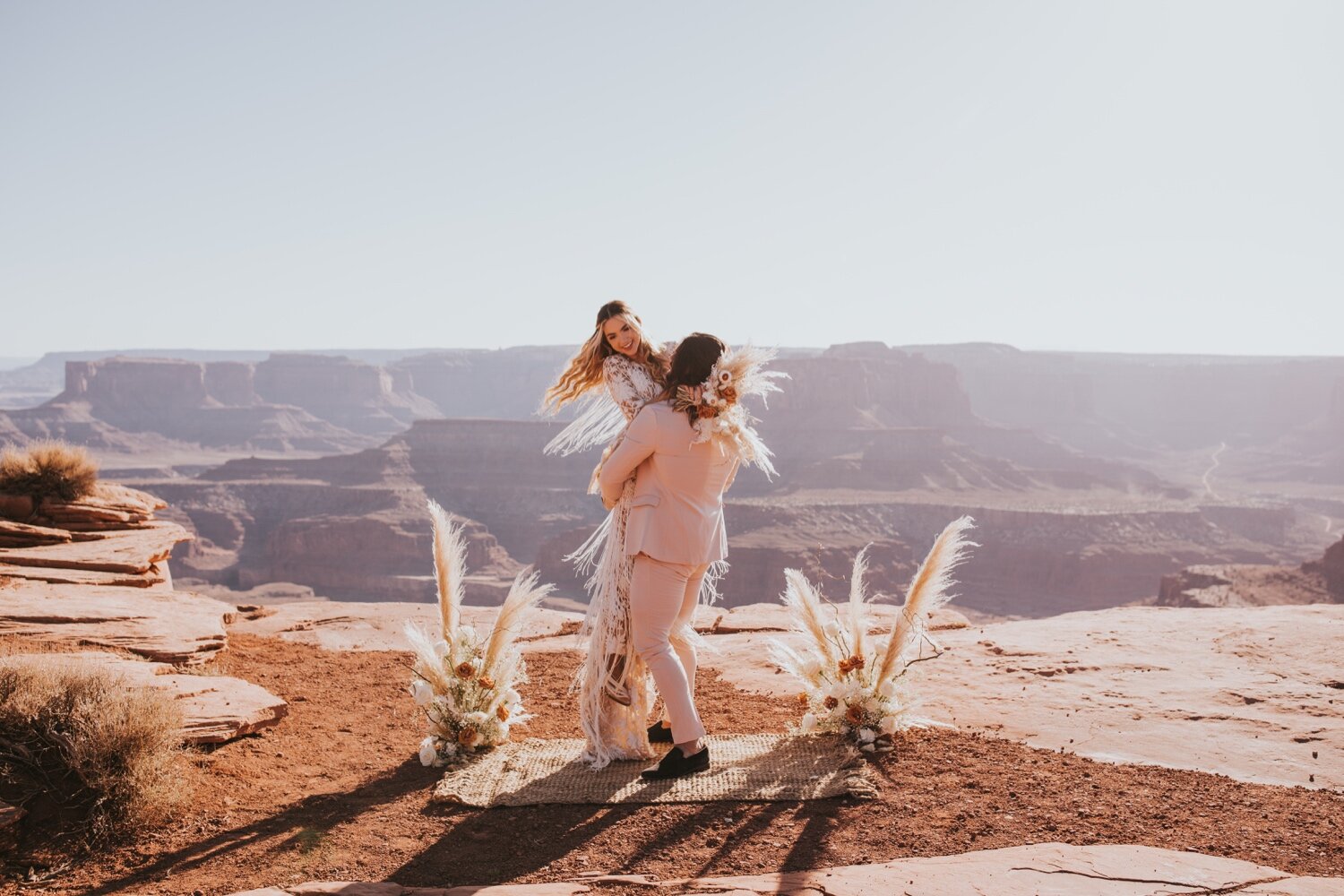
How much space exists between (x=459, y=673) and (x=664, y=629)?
3.81ft

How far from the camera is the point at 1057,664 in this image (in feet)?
22.2

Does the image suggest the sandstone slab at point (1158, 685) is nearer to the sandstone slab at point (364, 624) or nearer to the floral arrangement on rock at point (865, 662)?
the floral arrangement on rock at point (865, 662)

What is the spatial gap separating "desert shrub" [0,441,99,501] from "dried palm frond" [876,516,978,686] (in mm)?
8466

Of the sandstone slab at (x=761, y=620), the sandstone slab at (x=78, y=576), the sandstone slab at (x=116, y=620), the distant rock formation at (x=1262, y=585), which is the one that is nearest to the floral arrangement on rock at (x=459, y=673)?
the sandstone slab at (x=116, y=620)

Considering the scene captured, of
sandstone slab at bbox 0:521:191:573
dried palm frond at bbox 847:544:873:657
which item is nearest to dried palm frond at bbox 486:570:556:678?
dried palm frond at bbox 847:544:873:657

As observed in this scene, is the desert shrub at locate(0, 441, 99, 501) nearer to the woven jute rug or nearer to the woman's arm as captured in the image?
the woven jute rug

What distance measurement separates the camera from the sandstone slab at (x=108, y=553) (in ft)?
27.4

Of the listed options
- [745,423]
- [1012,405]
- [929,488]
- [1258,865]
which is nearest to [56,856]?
[745,423]

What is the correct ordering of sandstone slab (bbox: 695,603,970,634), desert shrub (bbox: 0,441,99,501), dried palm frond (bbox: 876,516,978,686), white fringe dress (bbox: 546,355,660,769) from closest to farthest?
white fringe dress (bbox: 546,355,660,769) → dried palm frond (bbox: 876,516,978,686) → sandstone slab (bbox: 695,603,970,634) → desert shrub (bbox: 0,441,99,501)

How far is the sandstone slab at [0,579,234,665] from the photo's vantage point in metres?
6.19


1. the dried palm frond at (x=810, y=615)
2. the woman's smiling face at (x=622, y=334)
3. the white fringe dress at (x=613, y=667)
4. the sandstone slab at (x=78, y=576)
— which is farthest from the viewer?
the sandstone slab at (x=78, y=576)

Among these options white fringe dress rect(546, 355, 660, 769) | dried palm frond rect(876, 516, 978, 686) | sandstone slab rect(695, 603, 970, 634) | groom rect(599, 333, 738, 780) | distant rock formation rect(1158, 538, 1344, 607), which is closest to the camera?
groom rect(599, 333, 738, 780)

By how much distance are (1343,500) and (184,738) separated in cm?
10126

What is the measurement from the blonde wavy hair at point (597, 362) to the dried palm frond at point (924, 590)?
1.62 m
